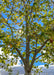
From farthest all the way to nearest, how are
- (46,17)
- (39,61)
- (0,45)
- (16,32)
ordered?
(39,61)
(16,32)
(46,17)
(0,45)

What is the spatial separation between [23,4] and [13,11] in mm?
545

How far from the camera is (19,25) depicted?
5.59 metres

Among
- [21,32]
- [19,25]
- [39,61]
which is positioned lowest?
[39,61]

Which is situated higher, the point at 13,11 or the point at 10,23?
the point at 13,11

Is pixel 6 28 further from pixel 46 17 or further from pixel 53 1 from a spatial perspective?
pixel 53 1

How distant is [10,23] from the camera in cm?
575

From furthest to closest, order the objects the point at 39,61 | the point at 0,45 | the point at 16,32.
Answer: the point at 39,61, the point at 16,32, the point at 0,45

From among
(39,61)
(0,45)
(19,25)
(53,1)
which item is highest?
(53,1)

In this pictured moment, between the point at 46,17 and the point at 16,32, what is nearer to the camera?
the point at 46,17

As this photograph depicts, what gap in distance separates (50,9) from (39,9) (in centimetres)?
60

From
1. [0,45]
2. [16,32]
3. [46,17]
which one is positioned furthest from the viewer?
[16,32]

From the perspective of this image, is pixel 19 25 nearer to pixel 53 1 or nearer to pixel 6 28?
pixel 6 28

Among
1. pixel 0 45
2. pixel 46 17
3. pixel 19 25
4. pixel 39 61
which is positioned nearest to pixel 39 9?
pixel 46 17

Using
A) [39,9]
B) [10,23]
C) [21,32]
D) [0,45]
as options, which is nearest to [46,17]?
[39,9]
